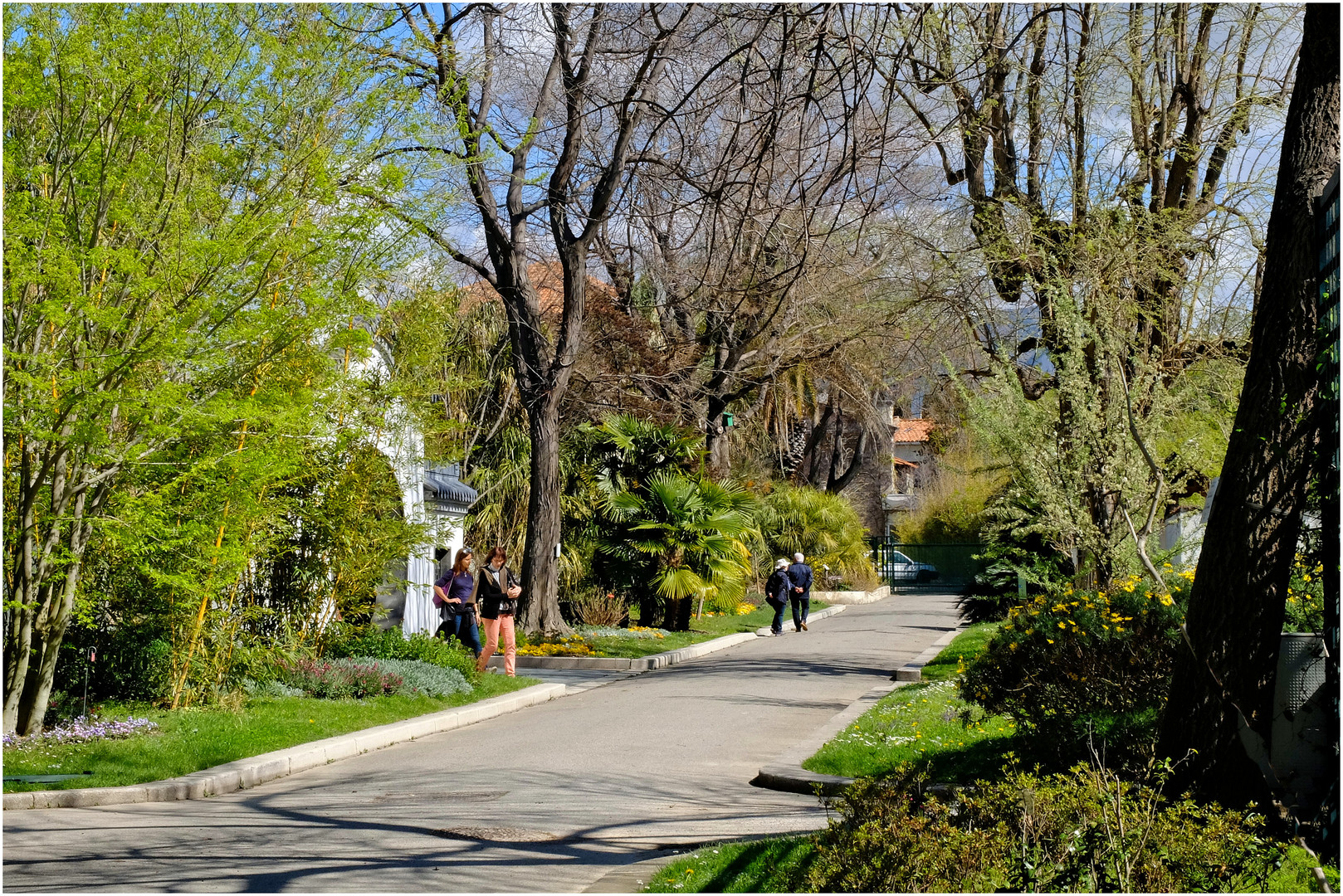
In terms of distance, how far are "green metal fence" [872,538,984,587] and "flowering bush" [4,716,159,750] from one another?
41968mm

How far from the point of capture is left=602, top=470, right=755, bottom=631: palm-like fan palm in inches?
928

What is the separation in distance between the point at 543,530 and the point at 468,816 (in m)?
12.6

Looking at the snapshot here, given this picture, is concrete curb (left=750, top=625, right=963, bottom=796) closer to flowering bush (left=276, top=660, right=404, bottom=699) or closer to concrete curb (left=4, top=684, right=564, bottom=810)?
concrete curb (left=4, top=684, right=564, bottom=810)

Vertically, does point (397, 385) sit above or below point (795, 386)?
below

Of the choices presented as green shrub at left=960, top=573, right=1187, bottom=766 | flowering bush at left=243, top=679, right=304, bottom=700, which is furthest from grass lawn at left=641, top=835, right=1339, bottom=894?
flowering bush at left=243, top=679, right=304, bottom=700

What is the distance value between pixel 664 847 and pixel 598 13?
6.89 metres

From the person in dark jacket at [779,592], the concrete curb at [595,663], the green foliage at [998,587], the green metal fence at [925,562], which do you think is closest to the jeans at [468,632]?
the concrete curb at [595,663]

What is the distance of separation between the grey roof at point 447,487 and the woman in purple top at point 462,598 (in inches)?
119

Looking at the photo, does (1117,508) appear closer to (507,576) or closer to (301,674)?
(507,576)

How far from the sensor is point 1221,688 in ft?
19.9

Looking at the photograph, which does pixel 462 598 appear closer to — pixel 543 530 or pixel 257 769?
pixel 543 530

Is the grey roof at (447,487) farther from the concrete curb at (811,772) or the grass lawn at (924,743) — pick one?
the grass lawn at (924,743)

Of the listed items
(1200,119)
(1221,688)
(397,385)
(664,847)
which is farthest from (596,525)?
(1221,688)

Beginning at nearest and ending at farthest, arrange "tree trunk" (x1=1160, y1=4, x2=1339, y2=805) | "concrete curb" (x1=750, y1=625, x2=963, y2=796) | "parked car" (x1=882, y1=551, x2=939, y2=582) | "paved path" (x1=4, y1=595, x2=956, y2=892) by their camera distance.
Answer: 1. "tree trunk" (x1=1160, y1=4, x2=1339, y2=805)
2. "paved path" (x1=4, y1=595, x2=956, y2=892)
3. "concrete curb" (x1=750, y1=625, x2=963, y2=796)
4. "parked car" (x1=882, y1=551, x2=939, y2=582)
